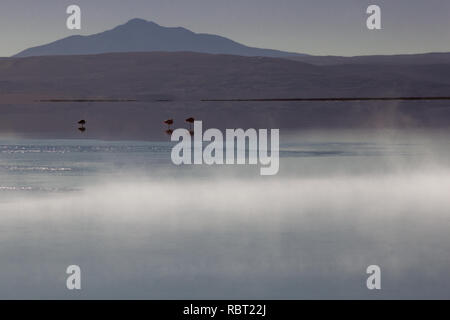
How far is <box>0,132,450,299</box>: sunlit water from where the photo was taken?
12.1 metres

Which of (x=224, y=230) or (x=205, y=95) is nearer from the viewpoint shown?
(x=224, y=230)

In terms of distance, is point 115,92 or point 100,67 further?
point 100,67

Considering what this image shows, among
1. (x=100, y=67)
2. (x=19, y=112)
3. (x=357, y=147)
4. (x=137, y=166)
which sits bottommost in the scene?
(x=137, y=166)

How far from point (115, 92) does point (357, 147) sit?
63699 millimetres

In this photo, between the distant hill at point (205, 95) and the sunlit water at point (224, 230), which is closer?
the sunlit water at point (224, 230)

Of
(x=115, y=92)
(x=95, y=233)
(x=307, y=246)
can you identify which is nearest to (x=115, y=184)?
(x=95, y=233)

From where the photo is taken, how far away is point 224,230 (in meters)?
15.8

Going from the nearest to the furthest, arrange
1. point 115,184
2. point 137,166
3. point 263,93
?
point 115,184 → point 137,166 → point 263,93

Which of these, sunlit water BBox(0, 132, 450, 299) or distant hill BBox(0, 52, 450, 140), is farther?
distant hill BBox(0, 52, 450, 140)

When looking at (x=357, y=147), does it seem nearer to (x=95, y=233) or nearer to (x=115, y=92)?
(x=95, y=233)

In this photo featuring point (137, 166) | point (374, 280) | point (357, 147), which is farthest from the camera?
point (357, 147)

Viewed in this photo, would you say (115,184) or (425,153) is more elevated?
(425,153)

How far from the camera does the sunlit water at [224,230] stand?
1212cm

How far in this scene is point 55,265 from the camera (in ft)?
43.2
